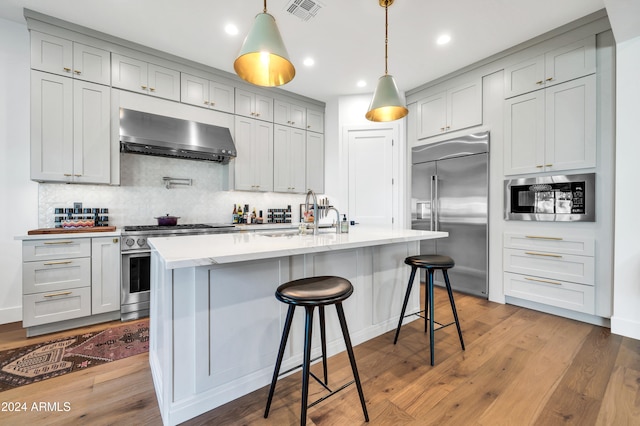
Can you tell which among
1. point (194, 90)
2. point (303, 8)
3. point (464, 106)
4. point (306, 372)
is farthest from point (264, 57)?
point (464, 106)

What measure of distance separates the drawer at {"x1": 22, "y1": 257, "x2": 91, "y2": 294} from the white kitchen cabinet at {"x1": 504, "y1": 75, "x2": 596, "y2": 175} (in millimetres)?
4567

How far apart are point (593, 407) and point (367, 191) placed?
3.31 meters

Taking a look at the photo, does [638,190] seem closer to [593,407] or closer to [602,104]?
[602,104]

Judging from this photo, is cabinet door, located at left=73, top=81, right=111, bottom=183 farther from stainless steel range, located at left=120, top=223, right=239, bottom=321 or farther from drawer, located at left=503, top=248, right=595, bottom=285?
drawer, located at left=503, top=248, right=595, bottom=285

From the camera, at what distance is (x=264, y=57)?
177cm

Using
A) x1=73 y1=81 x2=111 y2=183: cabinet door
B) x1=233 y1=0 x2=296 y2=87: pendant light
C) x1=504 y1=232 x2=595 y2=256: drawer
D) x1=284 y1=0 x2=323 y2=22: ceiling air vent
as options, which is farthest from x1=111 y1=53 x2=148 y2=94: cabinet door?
x1=504 y1=232 x2=595 y2=256: drawer

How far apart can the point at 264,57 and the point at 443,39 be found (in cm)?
227

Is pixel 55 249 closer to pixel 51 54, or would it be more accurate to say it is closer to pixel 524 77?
pixel 51 54

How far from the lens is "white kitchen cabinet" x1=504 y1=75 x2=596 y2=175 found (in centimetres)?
262

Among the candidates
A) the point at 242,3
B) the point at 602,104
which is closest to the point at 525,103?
the point at 602,104

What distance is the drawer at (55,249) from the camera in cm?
237

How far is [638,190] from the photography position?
7.54ft

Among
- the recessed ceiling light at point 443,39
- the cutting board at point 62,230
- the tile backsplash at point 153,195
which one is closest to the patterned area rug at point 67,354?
the cutting board at point 62,230

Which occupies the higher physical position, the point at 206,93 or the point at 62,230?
the point at 206,93
